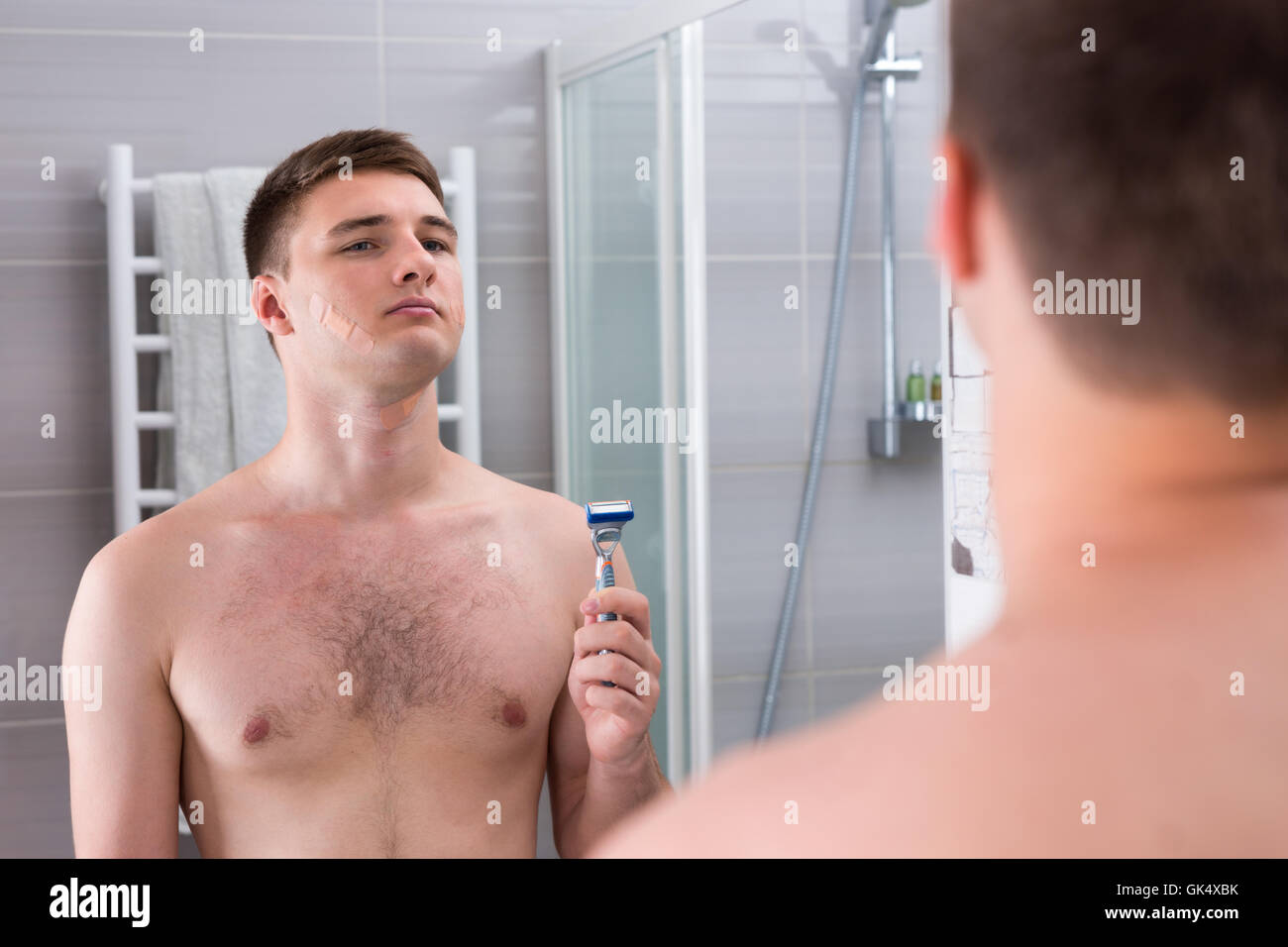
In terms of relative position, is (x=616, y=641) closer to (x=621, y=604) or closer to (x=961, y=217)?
(x=621, y=604)

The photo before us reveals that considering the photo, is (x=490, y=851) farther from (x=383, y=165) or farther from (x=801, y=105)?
(x=801, y=105)

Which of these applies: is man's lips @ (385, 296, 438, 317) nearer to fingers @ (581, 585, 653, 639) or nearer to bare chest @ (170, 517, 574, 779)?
bare chest @ (170, 517, 574, 779)

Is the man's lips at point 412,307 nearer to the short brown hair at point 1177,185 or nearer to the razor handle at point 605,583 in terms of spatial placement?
the razor handle at point 605,583

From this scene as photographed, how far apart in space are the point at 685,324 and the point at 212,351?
Answer: 2.11 feet

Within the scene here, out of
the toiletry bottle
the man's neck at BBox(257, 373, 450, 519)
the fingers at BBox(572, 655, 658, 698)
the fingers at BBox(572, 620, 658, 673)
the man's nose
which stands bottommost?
the fingers at BBox(572, 655, 658, 698)

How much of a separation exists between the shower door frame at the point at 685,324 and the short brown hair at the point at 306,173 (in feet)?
1.18

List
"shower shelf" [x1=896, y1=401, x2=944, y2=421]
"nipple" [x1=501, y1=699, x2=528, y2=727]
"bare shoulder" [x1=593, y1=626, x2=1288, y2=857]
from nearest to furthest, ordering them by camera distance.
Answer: "bare shoulder" [x1=593, y1=626, x2=1288, y2=857]
"nipple" [x1=501, y1=699, x2=528, y2=727]
"shower shelf" [x1=896, y1=401, x2=944, y2=421]

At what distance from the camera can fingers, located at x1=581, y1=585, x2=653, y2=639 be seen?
35.3 inches

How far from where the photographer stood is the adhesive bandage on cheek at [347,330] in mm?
1070

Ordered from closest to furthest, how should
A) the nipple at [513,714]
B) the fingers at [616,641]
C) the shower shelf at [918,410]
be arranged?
the fingers at [616,641], the nipple at [513,714], the shower shelf at [918,410]

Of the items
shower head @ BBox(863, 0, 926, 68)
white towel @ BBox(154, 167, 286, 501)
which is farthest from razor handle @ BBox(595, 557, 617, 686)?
shower head @ BBox(863, 0, 926, 68)

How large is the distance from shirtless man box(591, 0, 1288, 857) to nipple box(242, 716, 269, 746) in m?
0.75

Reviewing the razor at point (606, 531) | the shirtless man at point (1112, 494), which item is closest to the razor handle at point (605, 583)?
the razor at point (606, 531)
